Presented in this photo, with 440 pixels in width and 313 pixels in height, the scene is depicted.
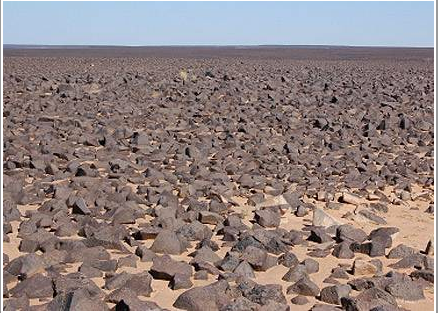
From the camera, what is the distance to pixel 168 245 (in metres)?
4.57

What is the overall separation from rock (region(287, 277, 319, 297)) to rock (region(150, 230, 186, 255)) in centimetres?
87

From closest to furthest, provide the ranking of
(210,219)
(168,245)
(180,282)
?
(180,282), (168,245), (210,219)

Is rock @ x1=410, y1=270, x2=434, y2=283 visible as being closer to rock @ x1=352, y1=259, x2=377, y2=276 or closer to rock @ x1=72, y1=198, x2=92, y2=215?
rock @ x1=352, y1=259, x2=377, y2=276

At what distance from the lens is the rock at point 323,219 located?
5.21 metres

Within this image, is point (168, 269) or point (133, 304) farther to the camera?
point (168, 269)

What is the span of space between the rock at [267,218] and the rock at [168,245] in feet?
2.53

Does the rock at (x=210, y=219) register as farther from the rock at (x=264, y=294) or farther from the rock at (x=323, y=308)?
the rock at (x=323, y=308)

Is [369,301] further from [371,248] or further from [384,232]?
[384,232]

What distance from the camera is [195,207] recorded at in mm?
5422

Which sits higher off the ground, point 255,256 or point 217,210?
point 217,210

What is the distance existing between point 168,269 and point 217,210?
138 cm

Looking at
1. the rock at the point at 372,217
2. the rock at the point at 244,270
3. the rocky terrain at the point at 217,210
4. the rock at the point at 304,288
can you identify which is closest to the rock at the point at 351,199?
the rocky terrain at the point at 217,210

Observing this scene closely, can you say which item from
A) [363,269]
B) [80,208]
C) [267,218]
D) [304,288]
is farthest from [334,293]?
[80,208]

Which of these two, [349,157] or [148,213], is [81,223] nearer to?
[148,213]
